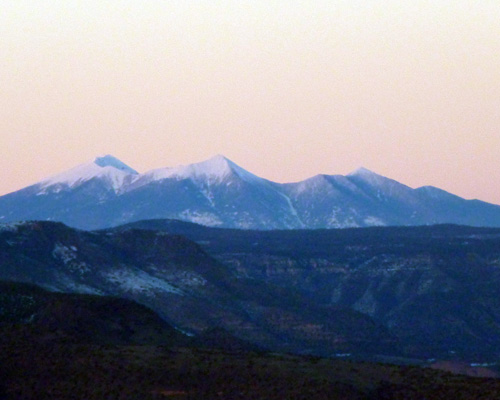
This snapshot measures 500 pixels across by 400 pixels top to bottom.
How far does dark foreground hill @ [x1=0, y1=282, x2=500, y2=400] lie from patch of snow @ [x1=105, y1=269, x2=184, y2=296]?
66710 millimetres

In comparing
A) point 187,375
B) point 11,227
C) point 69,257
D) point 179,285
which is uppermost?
point 11,227

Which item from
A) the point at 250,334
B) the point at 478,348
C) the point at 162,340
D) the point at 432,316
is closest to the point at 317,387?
the point at 162,340

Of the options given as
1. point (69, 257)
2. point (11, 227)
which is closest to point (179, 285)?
point (69, 257)

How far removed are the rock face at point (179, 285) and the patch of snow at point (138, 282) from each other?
0.52 feet

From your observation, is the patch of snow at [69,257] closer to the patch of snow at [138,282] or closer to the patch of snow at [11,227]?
the patch of snow at [138,282]

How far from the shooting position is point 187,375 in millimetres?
74062

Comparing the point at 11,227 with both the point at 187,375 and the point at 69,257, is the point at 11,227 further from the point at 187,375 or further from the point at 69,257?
the point at 187,375

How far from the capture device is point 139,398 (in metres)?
70.5

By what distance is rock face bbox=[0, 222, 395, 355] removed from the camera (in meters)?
144

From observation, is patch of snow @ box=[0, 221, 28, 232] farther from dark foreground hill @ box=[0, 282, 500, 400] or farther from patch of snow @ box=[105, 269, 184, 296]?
dark foreground hill @ box=[0, 282, 500, 400]

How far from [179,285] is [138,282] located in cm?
782

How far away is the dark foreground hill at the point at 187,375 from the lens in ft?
232

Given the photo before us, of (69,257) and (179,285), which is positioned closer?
(69,257)

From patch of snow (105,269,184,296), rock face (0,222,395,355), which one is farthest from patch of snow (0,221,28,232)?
patch of snow (105,269,184,296)
